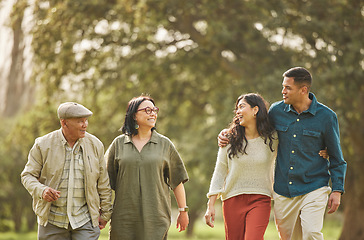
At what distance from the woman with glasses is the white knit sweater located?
1.41 ft

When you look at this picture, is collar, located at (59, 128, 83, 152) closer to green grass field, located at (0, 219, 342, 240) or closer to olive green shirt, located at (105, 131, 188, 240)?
olive green shirt, located at (105, 131, 188, 240)

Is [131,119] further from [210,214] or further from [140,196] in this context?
[210,214]

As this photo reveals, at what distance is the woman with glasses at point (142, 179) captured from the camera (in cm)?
553

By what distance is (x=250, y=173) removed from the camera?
5.65 meters

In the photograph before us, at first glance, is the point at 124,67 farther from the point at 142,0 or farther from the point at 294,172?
the point at 294,172

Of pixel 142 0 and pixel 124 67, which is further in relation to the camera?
pixel 124 67

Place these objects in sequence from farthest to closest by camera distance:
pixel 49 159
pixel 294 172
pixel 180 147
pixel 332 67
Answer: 1. pixel 180 147
2. pixel 332 67
3. pixel 294 172
4. pixel 49 159

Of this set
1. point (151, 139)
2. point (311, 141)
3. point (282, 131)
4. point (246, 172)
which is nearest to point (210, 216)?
point (246, 172)

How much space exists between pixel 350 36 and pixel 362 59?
55 centimetres

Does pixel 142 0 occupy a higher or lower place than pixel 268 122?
higher

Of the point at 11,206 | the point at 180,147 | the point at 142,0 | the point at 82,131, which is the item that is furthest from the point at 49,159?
the point at 11,206

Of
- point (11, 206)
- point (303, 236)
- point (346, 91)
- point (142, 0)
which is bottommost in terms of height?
point (11, 206)

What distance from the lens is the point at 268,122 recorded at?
5766mm

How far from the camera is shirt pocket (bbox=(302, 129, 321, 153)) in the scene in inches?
221
